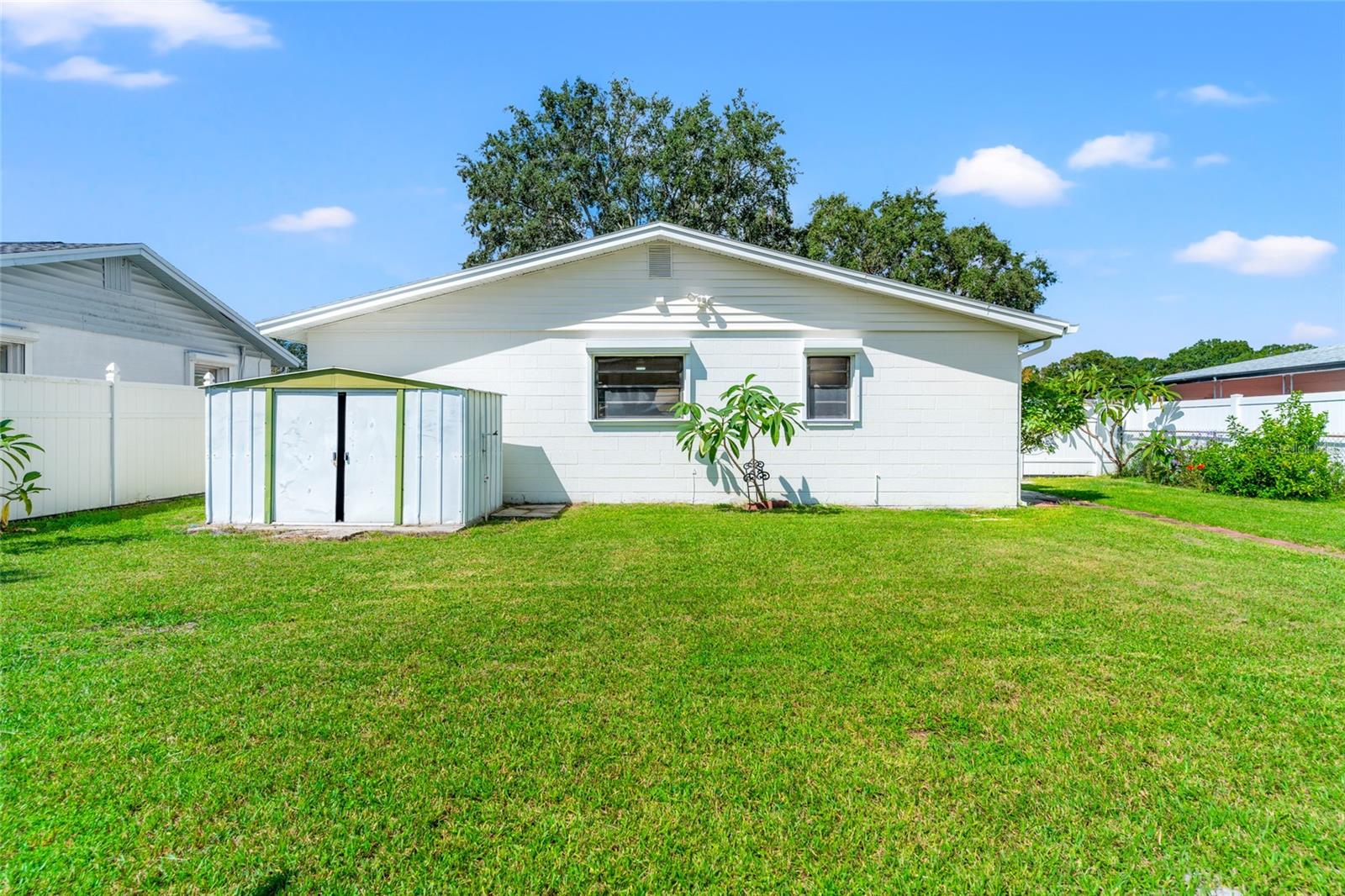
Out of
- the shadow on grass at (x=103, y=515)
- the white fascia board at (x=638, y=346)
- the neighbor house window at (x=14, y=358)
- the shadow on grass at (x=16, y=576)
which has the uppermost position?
the white fascia board at (x=638, y=346)

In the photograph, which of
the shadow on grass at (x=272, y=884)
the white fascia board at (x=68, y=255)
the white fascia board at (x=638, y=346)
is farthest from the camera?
the white fascia board at (x=638, y=346)

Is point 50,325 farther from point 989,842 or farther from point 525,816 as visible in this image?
point 989,842

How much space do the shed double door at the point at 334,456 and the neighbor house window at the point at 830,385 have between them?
5808 millimetres

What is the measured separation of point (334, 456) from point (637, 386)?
4.20 metres

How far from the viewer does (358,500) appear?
25.5 ft

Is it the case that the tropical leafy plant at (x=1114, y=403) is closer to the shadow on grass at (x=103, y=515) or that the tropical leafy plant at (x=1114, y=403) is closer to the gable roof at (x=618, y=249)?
the gable roof at (x=618, y=249)

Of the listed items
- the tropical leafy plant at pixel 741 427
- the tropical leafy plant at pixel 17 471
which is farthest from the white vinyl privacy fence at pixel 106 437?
the tropical leafy plant at pixel 741 427

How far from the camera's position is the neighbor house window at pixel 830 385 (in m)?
9.91

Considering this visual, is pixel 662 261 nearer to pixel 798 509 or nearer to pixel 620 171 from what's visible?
pixel 798 509

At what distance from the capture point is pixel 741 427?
9180 mm

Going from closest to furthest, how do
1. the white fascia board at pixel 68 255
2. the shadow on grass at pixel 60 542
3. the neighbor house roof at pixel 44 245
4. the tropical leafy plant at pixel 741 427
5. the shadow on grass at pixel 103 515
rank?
the shadow on grass at pixel 60 542
the shadow on grass at pixel 103 515
the white fascia board at pixel 68 255
the tropical leafy plant at pixel 741 427
the neighbor house roof at pixel 44 245

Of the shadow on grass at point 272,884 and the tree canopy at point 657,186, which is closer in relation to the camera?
the shadow on grass at point 272,884

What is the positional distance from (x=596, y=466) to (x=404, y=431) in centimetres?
300

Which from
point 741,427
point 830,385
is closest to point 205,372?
point 741,427
